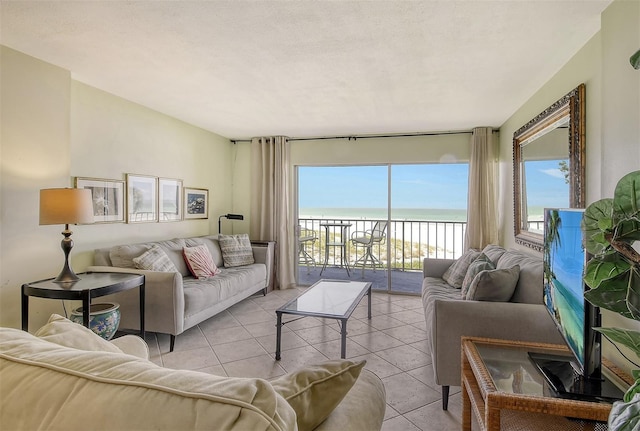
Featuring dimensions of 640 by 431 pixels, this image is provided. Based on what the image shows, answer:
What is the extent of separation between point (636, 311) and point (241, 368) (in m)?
2.43

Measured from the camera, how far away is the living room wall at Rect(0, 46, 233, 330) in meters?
2.43

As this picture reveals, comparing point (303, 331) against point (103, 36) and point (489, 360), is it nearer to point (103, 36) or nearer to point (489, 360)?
point (489, 360)

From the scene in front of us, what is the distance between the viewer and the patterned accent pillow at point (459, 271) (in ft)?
11.0

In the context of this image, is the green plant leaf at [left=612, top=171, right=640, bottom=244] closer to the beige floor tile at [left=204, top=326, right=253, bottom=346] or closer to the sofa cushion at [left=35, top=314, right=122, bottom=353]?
the sofa cushion at [left=35, top=314, right=122, bottom=353]

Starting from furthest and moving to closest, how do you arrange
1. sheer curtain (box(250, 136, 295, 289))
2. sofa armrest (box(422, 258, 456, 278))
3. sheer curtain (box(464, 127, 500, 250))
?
sheer curtain (box(250, 136, 295, 289)), sheer curtain (box(464, 127, 500, 250)), sofa armrest (box(422, 258, 456, 278))

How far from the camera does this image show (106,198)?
3.31m

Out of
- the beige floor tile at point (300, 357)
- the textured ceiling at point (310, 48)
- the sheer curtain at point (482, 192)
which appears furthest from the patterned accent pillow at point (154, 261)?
the sheer curtain at point (482, 192)

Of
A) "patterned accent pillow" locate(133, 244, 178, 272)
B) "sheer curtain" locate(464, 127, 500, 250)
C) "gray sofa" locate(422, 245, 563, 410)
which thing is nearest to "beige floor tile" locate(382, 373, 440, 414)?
"gray sofa" locate(422, 245, 563, 410)

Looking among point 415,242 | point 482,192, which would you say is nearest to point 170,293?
point 482,192

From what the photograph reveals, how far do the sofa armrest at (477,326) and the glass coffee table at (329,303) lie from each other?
0.73m

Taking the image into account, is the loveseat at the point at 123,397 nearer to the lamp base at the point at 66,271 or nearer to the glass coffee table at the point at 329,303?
the glass coffee table at the point at 329,303

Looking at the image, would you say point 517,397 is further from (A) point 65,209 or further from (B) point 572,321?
(A) point 65,209

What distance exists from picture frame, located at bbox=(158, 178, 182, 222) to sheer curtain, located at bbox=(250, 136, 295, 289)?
4.06ft

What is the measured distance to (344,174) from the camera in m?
5.97
